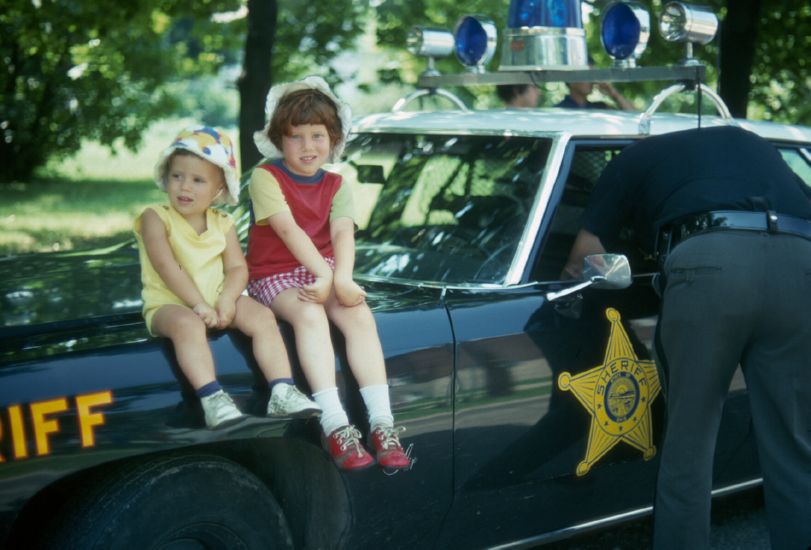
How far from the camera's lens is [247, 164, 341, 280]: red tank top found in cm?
331

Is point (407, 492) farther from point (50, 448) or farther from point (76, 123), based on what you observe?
point (76, 123)

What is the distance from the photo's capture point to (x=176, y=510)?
273cm

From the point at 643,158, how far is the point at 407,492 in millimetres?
1263

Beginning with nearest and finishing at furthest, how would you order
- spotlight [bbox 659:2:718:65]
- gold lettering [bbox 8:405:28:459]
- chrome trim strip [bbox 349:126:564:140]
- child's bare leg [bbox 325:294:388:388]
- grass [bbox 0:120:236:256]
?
1. gold lettering [bbox 8:405:28:459]
2. child's bare leg [bbox 325:294:388:388]
3. chrome trim strip [bbox 349:126:564:140]
4. spotlight [bbox 659:2:718:65]
5. grass [bbox 0:120:236:256]

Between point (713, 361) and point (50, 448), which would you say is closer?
point (50, 448)

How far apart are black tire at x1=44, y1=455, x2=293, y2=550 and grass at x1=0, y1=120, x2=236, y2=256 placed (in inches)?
271

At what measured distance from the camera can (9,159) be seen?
2305 cm

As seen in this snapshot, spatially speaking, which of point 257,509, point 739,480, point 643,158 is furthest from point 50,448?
point 739,480

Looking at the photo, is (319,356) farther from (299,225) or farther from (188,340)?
(299,225)

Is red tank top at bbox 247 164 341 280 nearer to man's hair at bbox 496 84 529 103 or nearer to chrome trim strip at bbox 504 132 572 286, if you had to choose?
chrome trim strip at bbox 504 132 572 286

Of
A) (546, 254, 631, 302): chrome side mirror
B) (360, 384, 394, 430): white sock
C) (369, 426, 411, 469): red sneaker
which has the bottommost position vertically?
(369, 426, 411, 469): red sneaker

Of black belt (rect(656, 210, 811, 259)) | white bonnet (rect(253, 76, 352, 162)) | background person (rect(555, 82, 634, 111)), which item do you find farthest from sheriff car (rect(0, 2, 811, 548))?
background person (rect(555, 82, 634, 111))

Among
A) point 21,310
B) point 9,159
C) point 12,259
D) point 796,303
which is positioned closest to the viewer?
point 796,303

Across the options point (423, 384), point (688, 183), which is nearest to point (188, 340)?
point (423, 384)
